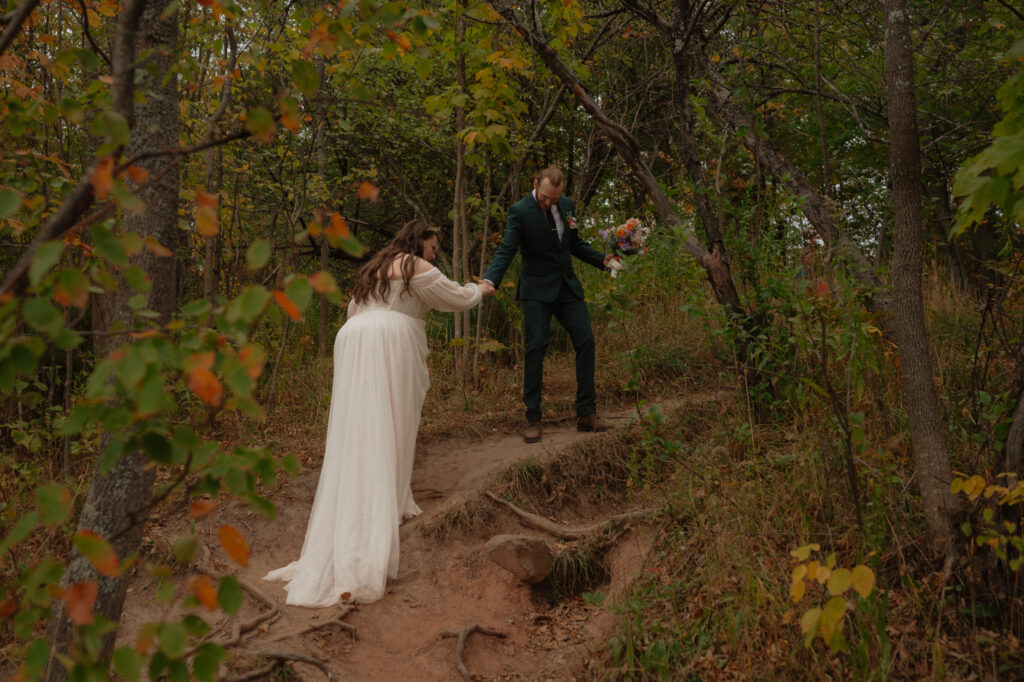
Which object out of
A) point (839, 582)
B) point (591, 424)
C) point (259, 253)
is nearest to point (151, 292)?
→ point (259, 253)

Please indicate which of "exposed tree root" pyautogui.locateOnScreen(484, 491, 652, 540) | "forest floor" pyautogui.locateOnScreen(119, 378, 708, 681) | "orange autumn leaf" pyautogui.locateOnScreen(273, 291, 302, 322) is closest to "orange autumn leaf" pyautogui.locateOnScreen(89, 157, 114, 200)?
"orange autumn leaf" pyautogui.locateOnScreen(273, 291, 302, 322)

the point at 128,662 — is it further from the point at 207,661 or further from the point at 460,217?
the point at 460,217

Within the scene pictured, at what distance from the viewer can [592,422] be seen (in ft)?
20.3

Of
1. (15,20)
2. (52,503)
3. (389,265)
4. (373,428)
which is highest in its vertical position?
(15,20)

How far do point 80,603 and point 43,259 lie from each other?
2.04ft

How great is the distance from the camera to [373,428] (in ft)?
16.0

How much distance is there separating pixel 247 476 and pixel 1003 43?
24.7 ft

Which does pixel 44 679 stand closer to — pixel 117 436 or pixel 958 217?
pixel 117 436

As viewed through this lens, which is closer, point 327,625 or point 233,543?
point 233,543

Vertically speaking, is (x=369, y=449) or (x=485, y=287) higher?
(x=485, y=287)

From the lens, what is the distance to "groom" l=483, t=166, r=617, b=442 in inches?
239

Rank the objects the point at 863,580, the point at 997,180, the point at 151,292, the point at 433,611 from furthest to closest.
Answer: the point at 433,611 < the point at 151,292 < the point at 863,580 < the point at 997,180

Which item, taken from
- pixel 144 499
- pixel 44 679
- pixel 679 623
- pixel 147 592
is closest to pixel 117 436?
pixel 144 499

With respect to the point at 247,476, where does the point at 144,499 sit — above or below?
below
